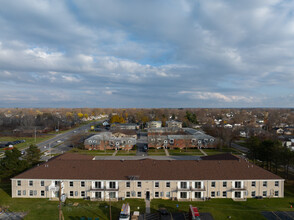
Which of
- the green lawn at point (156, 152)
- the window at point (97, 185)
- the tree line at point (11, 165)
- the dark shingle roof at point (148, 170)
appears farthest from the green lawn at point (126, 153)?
the window at point (97, 185)

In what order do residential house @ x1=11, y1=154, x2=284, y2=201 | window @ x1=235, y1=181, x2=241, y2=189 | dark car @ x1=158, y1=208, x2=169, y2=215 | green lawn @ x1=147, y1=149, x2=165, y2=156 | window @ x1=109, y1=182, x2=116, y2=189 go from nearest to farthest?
dark car @ x1=158, y1=208, x2=169, y2=215 → residential house @ x1=11, y1=154, x2=284, y2=201 → window @ x1=109, y1=182, x2=116, y2=189 → window @ x1=235, y1=181, x2=241, y2=189 → green lawn @ x1=147, y1=149, x2=165, y2=156

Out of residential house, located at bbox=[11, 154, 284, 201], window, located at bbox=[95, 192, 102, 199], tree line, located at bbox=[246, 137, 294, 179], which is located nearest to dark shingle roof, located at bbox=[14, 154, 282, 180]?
residential house, located at bbox=[11, 154, 284, 201]

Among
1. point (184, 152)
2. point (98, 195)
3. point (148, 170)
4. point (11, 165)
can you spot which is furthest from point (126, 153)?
point (11, 165)

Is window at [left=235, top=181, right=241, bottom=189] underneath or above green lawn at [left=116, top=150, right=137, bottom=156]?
above

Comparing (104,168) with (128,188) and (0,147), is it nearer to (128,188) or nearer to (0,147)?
(128,188)

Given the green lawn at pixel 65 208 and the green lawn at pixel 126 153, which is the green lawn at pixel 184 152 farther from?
the green lawn at pixel 65 208

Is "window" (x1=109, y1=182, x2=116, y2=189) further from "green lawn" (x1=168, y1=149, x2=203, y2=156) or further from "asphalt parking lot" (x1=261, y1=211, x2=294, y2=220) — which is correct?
"green lawn" (x1=168, y1=149, x2=203, y2=156)

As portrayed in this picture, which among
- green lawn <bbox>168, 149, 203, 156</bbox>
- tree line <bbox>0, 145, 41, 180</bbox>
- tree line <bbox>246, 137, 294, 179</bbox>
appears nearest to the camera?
tree line <bbox>0, 145, 41, 180</bbox>

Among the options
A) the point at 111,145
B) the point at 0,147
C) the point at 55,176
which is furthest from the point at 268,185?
the point at 0,147
